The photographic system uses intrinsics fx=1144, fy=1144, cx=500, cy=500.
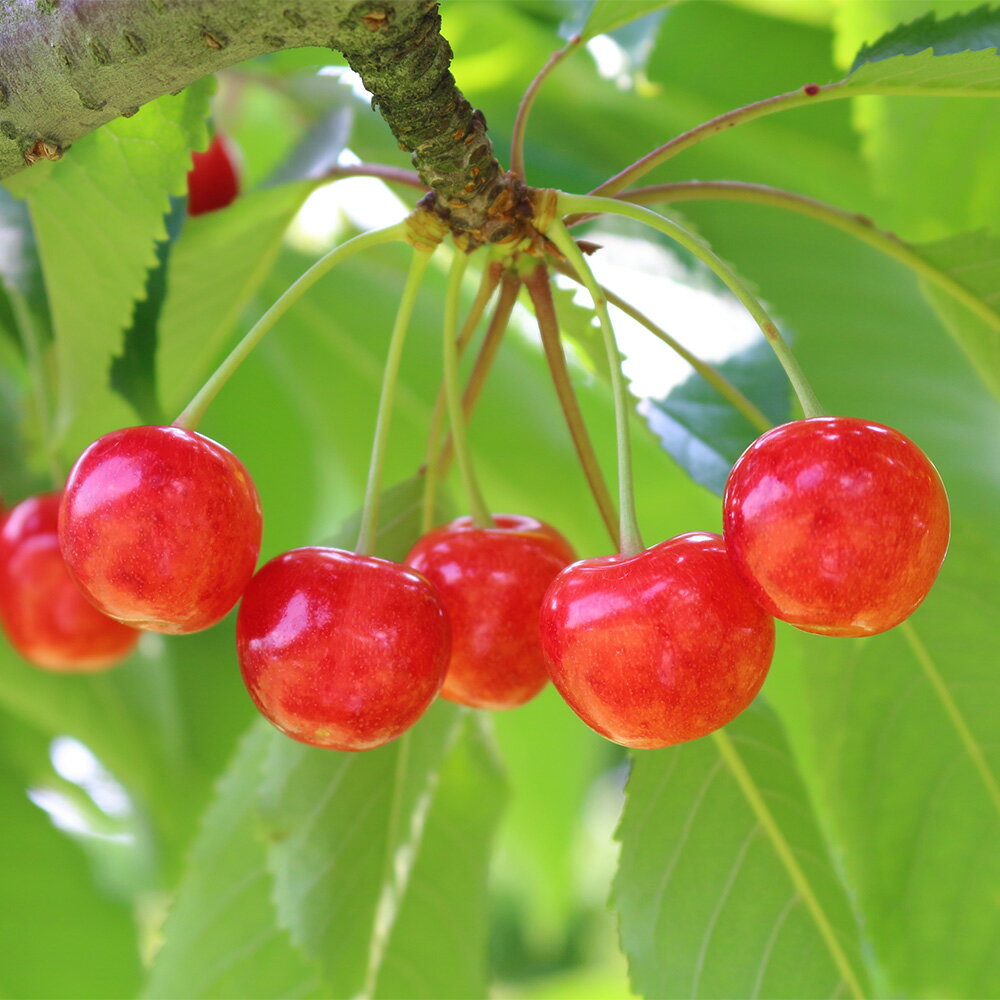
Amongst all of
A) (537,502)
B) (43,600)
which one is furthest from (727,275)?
(537,502)

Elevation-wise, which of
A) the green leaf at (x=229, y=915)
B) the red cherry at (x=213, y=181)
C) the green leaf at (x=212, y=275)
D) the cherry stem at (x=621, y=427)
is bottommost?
the green leaf at (x=229, y=915)

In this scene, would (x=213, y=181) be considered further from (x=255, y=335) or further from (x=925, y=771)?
(x=925, y=771)

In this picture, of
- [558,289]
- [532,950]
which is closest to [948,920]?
[558,289]

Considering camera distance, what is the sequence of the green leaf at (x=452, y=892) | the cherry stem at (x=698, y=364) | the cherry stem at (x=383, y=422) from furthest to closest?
the green leaf at (x=452, y=892) < the cherry stem at (x=698, y=364) < the cherry stem at (x=383, y=422)

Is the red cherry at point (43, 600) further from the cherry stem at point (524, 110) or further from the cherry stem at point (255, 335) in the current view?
the cherry stem at point (524, 110)

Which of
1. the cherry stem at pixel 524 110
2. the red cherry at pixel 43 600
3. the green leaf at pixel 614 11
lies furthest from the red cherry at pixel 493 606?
the red cherry at pixel 43 600

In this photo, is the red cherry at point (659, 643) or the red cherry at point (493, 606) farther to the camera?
the red cherry at point (493, 606)

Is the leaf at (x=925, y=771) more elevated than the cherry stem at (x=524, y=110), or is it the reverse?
the cherry stem at (x=524, y=110)
